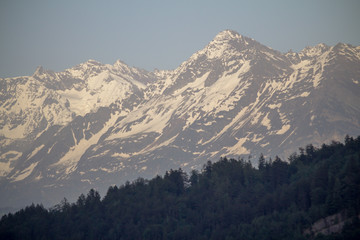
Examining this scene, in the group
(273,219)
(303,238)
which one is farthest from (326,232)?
(273,219)

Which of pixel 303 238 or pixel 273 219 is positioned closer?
pixel 303 238

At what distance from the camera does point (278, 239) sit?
184125mm

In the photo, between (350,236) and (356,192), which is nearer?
(350,236)

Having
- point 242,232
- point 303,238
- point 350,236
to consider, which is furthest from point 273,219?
point 350,236

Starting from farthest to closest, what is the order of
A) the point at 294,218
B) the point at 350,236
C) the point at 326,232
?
the point at 294,218, the point at 326,232, the point at 350,236

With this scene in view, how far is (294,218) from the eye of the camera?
623ft

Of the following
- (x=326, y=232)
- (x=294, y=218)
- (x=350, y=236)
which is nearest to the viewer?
(x=350, y=236)

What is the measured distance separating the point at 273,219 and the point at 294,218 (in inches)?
406

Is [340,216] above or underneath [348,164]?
underneath

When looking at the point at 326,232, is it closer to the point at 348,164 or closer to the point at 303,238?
the point at 303,238

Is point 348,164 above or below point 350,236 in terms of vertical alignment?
above

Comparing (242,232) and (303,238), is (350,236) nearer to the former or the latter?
(303,238)

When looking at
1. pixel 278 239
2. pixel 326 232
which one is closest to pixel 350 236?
pixel 326 232

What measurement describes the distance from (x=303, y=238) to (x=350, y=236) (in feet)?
51.5
